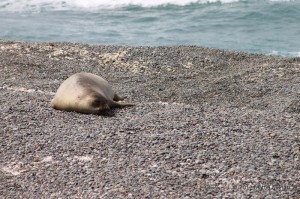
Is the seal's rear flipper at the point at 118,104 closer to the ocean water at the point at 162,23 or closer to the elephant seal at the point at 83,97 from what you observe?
the elephant seal at the point at 83,97

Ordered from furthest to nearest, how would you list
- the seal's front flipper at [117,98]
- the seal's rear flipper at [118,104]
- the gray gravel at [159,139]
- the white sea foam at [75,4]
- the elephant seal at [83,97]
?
the white sea foam at [75,4], the seal's front flipper at [117,98], the seal's rear flipper at [118,104], the elephant seal at [83,97], the gray gravel at [159,139]

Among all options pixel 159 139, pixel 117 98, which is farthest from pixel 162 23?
pixel 159 139

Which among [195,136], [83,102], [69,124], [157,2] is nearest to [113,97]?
[83,102]

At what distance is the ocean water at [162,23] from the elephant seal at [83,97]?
7.89 meters

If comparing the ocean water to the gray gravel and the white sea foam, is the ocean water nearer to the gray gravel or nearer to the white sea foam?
the white sea foam

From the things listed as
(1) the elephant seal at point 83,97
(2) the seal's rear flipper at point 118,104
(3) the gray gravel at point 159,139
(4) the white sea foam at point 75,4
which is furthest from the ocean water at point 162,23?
(1) the elephant seal at point 83,97

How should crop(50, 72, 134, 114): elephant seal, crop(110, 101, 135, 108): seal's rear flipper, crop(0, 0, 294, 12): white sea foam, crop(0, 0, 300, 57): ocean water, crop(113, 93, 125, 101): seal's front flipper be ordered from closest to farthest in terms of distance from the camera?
crop(50, 72, 134, 114): elephant seal < crop(110, 101, 135, 108): seal's rear flipper < crop(113, 93, 125, 101): seal's front flipper < crop(0, 0, 300, 57): ocean water < crop(0, 0, 294, 12): white sea foam

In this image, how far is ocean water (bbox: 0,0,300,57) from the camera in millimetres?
15883

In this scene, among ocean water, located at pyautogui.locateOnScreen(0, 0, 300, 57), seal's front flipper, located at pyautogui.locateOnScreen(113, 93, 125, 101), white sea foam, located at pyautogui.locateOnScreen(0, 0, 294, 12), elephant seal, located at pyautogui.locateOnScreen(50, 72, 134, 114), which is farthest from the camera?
white sea foam, located at pyautogui.locateOnScreen(0, 0, 294, 12)

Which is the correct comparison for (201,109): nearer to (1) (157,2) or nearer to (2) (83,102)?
(2) (83,102)

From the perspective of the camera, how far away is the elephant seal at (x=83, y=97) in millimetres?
6691

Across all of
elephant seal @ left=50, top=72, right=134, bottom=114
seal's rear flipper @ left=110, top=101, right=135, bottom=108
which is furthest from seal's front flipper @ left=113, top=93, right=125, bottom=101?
seal's rear flipper @ left=110, top=101, right=135, bottom=108

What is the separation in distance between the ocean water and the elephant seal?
7886 mm

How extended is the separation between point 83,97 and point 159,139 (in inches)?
64.5
